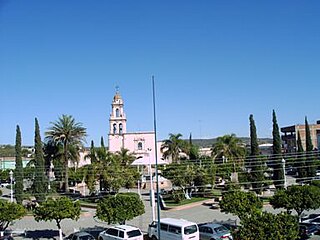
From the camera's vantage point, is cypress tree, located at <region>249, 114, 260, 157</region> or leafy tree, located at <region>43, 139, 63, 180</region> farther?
leafy tree, located at <region>43, 139, 63, 180</region>

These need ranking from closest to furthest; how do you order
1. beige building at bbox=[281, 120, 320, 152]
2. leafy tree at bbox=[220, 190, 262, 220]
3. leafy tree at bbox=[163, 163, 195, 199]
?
leafy tree at bbox=[220, 190, 262, 220], leafy tree at bbox=[163, 163, 195, 199], beige building at bbox=[281, 120, 320, 152]

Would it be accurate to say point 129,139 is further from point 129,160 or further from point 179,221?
point 179,221

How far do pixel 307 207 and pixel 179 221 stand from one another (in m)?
8.98

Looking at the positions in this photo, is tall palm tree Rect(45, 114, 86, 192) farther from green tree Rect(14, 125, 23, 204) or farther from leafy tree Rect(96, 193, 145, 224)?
leafy tree Rect(96, 193, 145, 224)

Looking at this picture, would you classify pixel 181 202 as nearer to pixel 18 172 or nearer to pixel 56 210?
pixel 18 172

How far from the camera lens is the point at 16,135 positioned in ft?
139

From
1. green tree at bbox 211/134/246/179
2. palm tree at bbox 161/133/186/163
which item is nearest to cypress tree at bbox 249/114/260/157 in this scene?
green tree at bbox 211/134/246/179

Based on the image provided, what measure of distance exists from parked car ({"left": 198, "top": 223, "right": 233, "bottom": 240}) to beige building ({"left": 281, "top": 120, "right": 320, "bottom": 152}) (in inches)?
2443

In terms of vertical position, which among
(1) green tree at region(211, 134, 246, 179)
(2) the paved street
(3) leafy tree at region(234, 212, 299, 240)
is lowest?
(2) the paved street

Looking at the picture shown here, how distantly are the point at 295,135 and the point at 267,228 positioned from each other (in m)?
75.3

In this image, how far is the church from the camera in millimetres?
76750

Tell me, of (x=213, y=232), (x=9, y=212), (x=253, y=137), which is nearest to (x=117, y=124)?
(x=253, y=137)

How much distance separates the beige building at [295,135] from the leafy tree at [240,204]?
189ft

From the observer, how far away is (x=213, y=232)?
22922 millimetres
